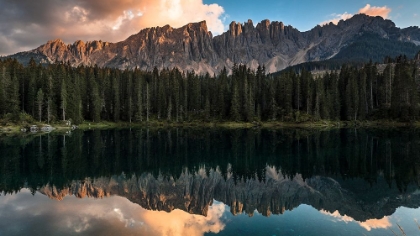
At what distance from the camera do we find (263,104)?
118562 mm

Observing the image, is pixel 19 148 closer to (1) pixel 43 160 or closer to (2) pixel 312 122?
(1) pixel 43 160

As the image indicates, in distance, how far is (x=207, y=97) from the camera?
117m

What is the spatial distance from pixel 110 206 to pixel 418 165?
34.0 m

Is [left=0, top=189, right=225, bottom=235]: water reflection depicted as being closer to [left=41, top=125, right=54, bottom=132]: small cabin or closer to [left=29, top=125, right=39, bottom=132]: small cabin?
[left=29, top=125, right=39, bottom=132]: small cabin

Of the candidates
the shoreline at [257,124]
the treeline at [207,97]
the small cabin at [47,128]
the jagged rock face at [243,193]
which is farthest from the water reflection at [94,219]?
the treeline at [207,97]

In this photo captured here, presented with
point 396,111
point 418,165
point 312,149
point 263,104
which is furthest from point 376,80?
point 418,165

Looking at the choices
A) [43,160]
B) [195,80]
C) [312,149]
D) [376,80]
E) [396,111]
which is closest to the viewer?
[43,160]

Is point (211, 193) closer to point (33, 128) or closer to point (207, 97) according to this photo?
point (33, 128)

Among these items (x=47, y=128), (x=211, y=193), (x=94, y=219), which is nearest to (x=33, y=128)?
(x=47, y=128)

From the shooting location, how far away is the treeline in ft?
305

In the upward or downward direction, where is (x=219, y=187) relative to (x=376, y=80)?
downward

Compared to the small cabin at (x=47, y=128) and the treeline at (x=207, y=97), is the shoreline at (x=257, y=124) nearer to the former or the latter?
the small cabin at (x=47, y=128)

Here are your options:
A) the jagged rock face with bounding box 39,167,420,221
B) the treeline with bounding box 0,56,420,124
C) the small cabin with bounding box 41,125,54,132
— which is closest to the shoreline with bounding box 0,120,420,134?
the small cabin with bounding box 41,125,54,132

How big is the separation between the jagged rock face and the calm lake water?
8cm
